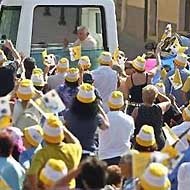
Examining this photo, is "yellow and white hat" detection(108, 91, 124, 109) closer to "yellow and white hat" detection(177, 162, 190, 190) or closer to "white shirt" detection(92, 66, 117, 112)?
"yellow and white hat" detection(177, 162, 190, 190)

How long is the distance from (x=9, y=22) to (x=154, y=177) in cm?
678

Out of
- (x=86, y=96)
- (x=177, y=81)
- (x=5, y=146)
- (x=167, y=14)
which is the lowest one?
(x=167, y=14)

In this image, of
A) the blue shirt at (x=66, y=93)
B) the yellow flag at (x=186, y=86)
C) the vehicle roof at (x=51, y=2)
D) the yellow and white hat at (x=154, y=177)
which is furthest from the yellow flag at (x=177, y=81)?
the yellow and white hat at (x=154, y=177)

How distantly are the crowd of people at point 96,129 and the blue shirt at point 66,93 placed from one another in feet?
0.04

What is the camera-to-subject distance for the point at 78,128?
7.89 m

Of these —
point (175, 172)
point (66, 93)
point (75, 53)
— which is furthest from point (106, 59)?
point (175, 172)

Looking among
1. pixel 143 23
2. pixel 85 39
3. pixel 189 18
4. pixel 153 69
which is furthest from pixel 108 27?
pixel 143 23

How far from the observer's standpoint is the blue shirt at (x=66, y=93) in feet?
29.8

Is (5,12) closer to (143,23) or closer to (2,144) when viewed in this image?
(2,144)

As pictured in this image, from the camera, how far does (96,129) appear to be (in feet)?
26.3

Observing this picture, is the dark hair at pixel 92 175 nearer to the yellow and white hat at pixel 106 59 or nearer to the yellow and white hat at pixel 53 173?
the yellow and white hat at pixel 53 173

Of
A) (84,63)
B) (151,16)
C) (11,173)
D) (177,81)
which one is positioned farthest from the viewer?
(151,16)

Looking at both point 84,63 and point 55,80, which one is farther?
point 84,63

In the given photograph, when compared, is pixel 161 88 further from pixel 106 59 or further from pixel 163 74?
pixel 163 74
